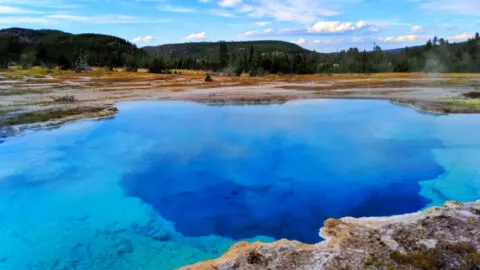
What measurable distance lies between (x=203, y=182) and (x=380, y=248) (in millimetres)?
3765

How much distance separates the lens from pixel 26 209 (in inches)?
245

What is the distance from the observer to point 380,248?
416 centimetres

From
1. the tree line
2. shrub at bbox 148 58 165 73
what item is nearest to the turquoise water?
the tree line

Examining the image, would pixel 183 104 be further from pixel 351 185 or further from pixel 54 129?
pixel 351 185

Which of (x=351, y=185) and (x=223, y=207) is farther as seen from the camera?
(x=351, y=185)

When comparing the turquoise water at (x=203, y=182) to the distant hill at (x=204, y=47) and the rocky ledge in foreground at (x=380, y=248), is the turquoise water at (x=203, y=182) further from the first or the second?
the distant hill at (x=204, y=47)

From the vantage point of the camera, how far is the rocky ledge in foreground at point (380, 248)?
386cm

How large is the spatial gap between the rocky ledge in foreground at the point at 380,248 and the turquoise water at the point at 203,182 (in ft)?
1.87

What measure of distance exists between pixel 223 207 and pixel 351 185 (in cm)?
226

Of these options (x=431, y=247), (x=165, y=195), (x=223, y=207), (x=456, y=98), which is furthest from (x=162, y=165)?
(x=456, y=98)

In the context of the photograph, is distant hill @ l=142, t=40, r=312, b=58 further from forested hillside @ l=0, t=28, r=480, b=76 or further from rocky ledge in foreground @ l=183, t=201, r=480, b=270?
rocky ledge in foreground @ l=183, t=201, r=480, b=270

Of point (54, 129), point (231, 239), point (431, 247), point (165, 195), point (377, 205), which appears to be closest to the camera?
point (431, 247)

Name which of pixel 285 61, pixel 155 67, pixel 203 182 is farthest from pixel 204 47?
pixel 203 182

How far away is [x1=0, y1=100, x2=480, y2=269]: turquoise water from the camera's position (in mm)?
5133
